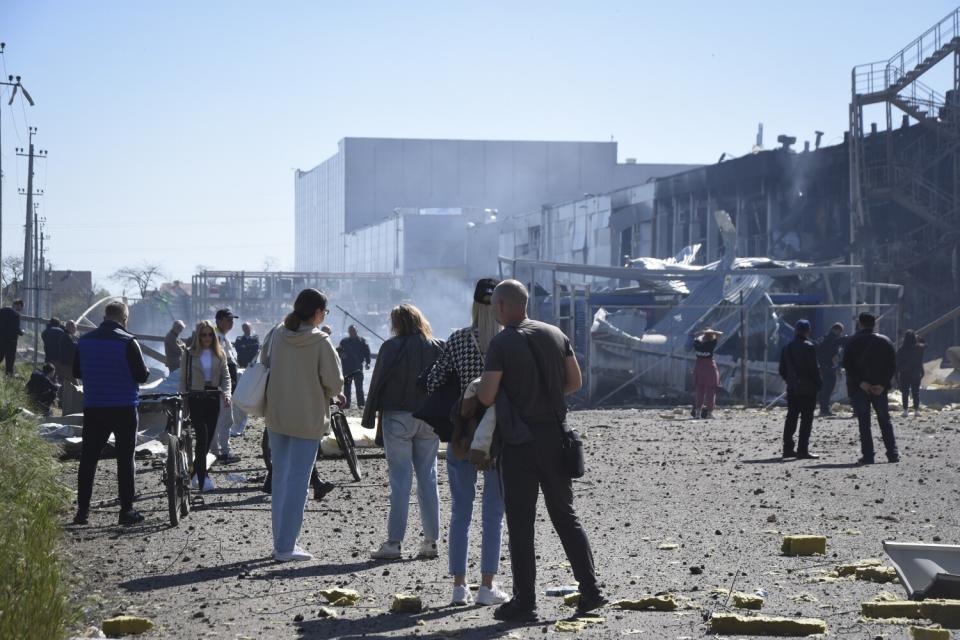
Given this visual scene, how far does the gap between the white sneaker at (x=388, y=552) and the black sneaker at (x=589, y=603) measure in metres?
2.20

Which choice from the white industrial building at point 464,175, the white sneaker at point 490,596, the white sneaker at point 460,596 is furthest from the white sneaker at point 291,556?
the white industrial building at point 464,175

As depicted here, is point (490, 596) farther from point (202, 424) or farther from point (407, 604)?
point (202, 424)

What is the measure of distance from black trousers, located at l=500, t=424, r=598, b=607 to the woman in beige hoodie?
2279mm

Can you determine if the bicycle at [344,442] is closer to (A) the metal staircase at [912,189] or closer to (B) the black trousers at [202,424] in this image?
(B) the black trousers at [202,424]

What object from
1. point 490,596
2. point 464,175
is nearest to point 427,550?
point 490,596

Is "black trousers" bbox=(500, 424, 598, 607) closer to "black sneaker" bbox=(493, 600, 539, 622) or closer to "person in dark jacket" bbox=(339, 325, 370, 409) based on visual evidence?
"black sneaker" bbox=(493, 600, 539, 622)

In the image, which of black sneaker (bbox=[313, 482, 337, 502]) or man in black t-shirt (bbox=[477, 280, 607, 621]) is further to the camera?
black sneaker (bbox=[313, 482, 337, 502])

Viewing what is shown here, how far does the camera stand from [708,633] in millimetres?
6434

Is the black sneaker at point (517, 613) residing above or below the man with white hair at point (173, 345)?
below

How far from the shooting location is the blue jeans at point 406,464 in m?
8.80

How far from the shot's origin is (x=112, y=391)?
10617 millimetres

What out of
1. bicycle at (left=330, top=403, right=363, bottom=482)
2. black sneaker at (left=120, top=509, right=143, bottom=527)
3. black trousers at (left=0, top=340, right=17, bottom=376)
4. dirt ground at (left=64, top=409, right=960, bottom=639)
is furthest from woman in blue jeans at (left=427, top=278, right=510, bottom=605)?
black trousers at (left=0, top=340, right=17, bottom=376)

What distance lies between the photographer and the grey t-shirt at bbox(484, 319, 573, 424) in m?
6.76

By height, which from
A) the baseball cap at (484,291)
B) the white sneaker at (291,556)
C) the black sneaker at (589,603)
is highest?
the baseball cap at (484,291)
